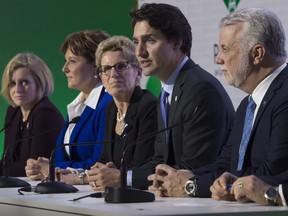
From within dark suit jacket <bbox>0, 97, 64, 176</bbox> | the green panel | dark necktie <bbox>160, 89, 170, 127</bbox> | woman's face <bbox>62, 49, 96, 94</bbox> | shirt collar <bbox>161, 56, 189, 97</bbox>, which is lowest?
dark suit jacket <bbox>0, 97, 64, 176</bbox>

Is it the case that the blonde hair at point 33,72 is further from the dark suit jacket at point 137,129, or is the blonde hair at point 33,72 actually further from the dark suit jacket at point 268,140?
the dark suit jacket at point 268,140

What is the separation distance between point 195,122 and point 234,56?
47 cm

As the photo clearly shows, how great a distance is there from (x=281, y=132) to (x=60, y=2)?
14.6 feet

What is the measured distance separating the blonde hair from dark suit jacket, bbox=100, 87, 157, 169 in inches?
50.2

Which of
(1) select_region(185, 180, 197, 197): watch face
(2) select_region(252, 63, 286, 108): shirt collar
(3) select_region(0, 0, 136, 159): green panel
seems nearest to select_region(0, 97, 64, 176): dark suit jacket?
(3) select_region(0, 0, 136, 159): green panel

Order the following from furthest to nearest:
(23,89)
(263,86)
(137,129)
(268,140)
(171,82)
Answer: (23,89)
(137,129)
(171,82)
(263,86)
(268,140)

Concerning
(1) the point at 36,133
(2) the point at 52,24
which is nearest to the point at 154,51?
(1) the point at 36,133

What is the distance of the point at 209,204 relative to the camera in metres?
2.79

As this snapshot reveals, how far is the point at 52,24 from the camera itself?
7086mm

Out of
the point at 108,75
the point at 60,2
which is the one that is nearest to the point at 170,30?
the point at 108,75

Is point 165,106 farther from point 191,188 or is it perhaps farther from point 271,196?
point 271,196

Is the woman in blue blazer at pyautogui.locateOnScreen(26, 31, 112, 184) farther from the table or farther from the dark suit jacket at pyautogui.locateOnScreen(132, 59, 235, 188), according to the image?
the table

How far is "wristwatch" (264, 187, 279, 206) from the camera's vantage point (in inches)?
107

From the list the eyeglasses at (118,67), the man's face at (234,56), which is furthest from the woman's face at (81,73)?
the man's face at (234,56)
